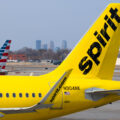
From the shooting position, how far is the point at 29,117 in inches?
744

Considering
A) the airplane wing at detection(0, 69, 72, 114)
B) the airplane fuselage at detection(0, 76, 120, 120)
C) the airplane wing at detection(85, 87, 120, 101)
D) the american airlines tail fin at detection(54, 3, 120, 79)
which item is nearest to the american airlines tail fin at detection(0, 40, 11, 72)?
the american airlines tail fin at detection(54, 3, 120, 79)

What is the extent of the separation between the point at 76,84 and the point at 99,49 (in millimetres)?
2468

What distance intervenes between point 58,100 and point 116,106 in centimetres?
1287

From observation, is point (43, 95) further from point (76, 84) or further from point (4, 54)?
point (4, 54)

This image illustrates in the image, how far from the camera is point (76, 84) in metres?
20.1

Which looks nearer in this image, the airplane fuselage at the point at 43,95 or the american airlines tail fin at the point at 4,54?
the airplane fuselage at the point at 43,95

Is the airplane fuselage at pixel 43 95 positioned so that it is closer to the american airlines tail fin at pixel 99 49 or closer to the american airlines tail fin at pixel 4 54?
the american airlines tail fin at pixel 99 49

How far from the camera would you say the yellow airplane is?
18.5 metres

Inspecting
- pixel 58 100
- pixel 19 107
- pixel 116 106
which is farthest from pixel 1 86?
pixel 116 106

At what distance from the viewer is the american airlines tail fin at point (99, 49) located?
2059 centimetres

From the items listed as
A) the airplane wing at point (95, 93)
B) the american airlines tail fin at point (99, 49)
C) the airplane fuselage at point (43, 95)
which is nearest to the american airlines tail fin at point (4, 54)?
the american airlines tail fin at point (99, 49)

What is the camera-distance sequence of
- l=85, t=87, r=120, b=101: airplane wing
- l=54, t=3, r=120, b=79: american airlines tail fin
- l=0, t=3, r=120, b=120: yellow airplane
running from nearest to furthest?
l=0, t=3, r=120, b=120: yellow airplane
l=85, t=87, r=120, b=101: airplane wing
l=54, t=3, r=120, b=79: american airlines tail fin

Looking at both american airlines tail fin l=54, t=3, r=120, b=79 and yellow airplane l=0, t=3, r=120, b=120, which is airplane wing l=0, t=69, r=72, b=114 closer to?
yellow airplane l=0, t=3, r=120, b=120

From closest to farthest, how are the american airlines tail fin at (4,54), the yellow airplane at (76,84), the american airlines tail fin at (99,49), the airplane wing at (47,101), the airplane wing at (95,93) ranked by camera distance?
1. the airplane wing at (47,101)
2. the yellow airplane at (76,84)
3. the airplane wing at (95,93)
4. the american airlines tail fin at (99,49)
5. the american airlines tail fin at (4,54)
